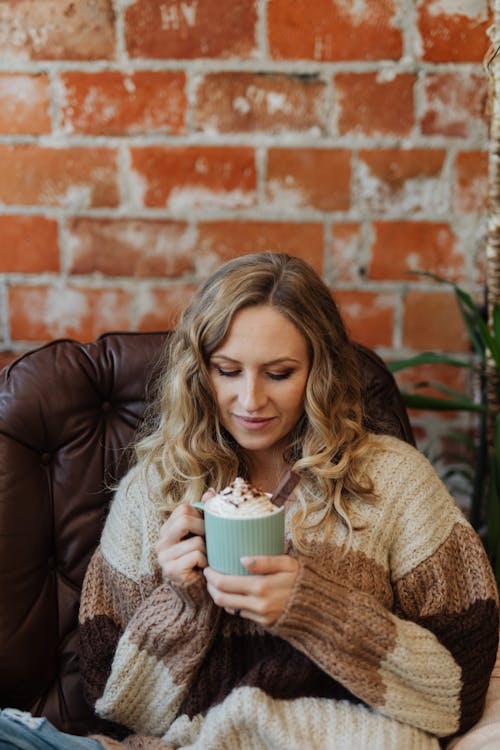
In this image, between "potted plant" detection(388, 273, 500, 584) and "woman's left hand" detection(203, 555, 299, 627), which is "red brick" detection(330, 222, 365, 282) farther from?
"woman's left hand" detection(203, 555, 299, 627)

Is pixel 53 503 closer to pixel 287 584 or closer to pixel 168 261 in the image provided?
pixel 287 584

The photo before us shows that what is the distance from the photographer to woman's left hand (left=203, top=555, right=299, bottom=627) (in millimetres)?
1089

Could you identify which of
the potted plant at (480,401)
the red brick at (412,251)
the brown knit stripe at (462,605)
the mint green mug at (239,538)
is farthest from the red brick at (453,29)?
the mint green mug at (239,538)

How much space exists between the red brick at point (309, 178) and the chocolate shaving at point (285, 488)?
2.40ft

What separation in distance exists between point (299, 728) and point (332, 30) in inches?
54.6

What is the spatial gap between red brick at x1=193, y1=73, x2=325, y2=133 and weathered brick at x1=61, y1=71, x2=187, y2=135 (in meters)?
0.05

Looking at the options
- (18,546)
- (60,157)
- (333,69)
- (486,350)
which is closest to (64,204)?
(60,157)

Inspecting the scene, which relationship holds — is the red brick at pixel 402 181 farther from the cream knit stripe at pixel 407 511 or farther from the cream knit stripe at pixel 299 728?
the cream knit stripe at pixel 299 728

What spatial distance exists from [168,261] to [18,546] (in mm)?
763

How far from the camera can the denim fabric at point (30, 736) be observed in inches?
44.4

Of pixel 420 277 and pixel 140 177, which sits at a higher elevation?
pixel 140 177

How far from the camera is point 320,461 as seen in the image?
4.34 ft

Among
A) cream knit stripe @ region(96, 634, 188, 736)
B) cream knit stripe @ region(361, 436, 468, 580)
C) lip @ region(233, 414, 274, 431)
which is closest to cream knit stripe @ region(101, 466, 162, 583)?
cream knit stripe @ region(96, 634, 188, 736)

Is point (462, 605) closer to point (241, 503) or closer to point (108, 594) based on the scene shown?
point (241, 503)
